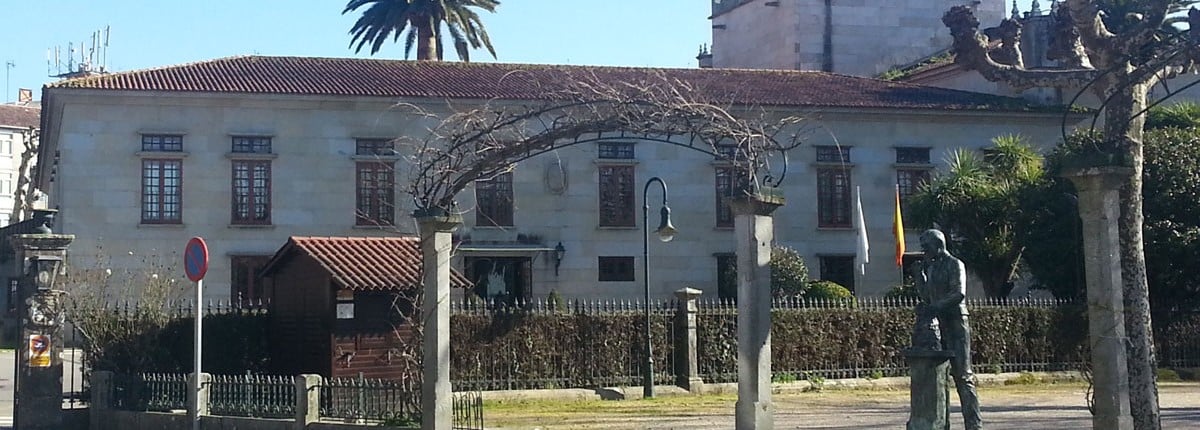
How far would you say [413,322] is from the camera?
16.2 metres

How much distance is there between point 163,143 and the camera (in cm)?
3466

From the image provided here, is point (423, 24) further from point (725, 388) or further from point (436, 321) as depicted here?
point (436, 321)

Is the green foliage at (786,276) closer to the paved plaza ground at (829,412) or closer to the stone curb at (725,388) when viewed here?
the stone curb at (725,388)

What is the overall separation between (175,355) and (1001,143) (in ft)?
74.7

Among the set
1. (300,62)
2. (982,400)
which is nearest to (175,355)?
(982,400)

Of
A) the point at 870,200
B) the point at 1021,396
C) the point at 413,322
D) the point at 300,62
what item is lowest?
the point at 1021,396

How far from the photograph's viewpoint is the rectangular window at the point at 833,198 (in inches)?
1539

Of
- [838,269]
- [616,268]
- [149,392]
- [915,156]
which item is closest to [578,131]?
[149,392]

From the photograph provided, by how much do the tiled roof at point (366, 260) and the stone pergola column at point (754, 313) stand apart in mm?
5993

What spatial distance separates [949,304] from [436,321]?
5607 mm

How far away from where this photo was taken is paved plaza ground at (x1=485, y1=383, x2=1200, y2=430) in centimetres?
1803

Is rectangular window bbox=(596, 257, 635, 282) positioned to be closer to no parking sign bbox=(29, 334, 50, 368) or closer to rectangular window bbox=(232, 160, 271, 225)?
rectangular window bbox=(232, 160, 271, 225)

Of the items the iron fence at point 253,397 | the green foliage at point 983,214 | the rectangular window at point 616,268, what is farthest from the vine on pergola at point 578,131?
the rectangular window at point 616,268

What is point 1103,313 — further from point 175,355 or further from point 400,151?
point 400,151
